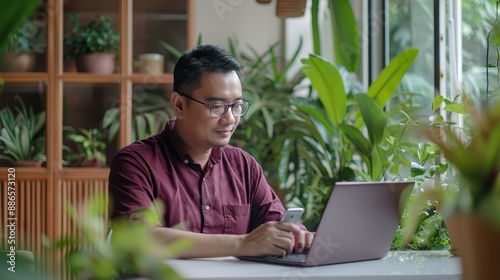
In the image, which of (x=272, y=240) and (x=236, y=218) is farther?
(x=236, y=218)

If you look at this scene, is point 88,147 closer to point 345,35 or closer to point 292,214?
point 345,35

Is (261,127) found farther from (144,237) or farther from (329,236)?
(144,237)

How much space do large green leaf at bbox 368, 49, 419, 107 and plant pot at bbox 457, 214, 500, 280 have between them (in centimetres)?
293

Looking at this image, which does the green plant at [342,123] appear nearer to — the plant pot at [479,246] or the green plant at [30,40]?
the green plant at [30,40]

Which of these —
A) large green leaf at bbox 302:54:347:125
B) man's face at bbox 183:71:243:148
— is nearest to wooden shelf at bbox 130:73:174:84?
large green leaf at bbox 302:54:347:125

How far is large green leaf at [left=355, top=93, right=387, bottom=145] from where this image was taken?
3750 millimetres

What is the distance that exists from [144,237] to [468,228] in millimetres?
495

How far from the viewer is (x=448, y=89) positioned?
3928mm

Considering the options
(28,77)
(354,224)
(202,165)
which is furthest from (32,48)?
(354,224)

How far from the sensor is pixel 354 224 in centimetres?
211

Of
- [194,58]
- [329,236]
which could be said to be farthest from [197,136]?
[329,236]

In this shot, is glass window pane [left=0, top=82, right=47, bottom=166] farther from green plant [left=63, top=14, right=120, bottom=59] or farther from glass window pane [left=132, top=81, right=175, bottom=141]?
glass window pane [left=132, top=81, right=175, bottom=141]

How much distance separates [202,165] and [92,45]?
233 centimetres

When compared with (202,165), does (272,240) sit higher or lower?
lower
